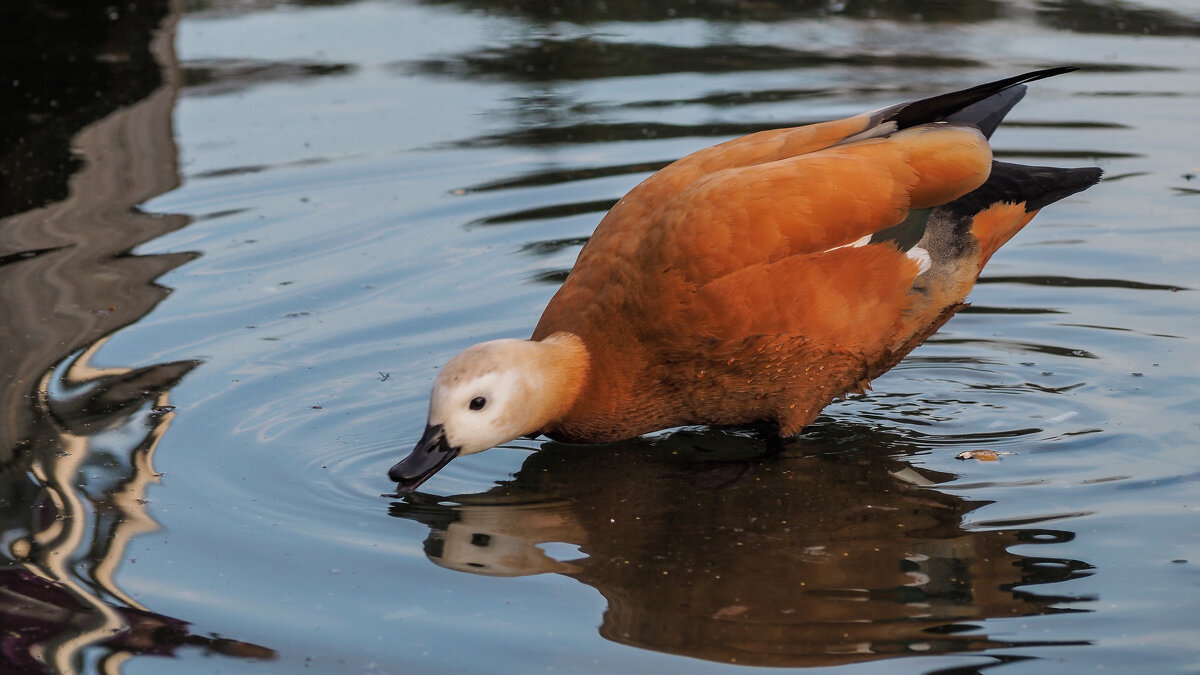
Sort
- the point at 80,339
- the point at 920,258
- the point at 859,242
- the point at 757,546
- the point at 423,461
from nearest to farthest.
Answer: the point at 757,546
the point at 423,461
the point at 859,242
the point at 920,258
the point at 80,339

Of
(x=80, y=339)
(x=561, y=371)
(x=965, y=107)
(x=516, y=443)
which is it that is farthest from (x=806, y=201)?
(x=80, y=339)

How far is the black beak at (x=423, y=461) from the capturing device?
4391 millimetres

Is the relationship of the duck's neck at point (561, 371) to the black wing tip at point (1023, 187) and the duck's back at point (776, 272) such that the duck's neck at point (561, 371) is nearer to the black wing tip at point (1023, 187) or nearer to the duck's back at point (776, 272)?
the duck's back at point (776, 272)

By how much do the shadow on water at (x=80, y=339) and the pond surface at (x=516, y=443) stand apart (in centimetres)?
2

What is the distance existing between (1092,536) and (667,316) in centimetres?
144

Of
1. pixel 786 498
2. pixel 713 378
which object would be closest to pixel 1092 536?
pixel 786 498

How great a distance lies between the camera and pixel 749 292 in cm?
450

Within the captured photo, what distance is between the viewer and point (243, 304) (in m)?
6.18

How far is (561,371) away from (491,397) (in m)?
0.26

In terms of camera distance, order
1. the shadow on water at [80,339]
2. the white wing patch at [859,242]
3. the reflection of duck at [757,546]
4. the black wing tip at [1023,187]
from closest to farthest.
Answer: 1. the reflection of duck at [757,546]
2. the shadow on water at [80,339]
3. the white wing patch at [859,242]
4. the black wing tip at [1023,187]

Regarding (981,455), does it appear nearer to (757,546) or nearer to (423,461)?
(757,546)

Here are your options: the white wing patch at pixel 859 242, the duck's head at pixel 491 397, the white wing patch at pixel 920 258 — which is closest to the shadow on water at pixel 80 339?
the duck's head at pixel 491 397

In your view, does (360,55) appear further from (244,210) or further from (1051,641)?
(1051,641)

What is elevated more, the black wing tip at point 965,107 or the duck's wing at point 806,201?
the black wing tip at point 965,107
